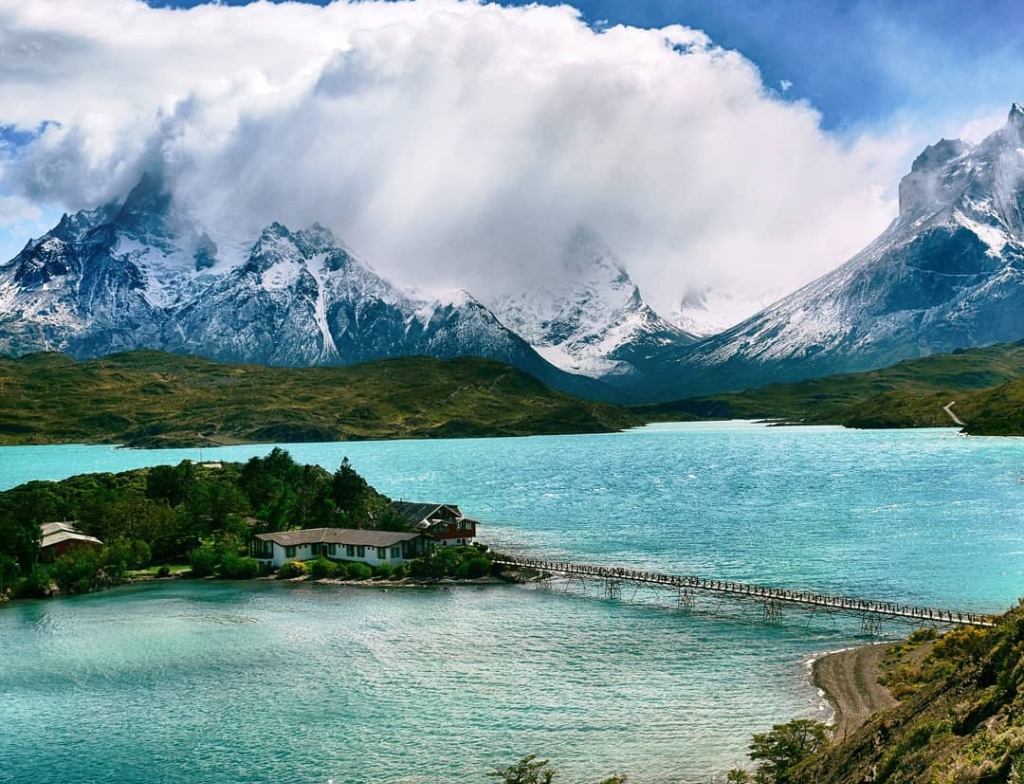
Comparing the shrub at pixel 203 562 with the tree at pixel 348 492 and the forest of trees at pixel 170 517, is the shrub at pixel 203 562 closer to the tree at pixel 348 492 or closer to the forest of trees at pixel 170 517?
the forest of trees at pixel 170 517

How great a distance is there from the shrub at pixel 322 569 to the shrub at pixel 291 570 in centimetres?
144

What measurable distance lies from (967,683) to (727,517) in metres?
120

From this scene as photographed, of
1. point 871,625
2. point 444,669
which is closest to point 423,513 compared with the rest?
point 444,669

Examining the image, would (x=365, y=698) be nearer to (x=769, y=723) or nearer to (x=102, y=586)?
(x=769, y=723)

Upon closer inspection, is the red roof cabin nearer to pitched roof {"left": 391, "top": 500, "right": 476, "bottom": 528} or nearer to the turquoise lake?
pitched roof {"left": 391, "top": 500, "right": 476, "bottom": 528}

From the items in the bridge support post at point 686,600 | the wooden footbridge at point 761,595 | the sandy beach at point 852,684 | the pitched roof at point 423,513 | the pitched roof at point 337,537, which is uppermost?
the pitched roof at point 423,513

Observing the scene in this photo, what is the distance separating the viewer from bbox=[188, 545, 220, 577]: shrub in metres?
118

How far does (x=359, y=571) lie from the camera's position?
372 ft

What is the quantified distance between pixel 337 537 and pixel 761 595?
56.1m

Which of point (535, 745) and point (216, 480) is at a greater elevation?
point (216, 480)

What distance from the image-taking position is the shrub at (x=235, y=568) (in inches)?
4579

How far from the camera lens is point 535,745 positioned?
56.1m

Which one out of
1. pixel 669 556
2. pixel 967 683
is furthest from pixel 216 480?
pixel 967 683

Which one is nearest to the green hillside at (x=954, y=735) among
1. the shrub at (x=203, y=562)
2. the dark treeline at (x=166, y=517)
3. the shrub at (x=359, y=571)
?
the shrub at (x=359, y=571)
